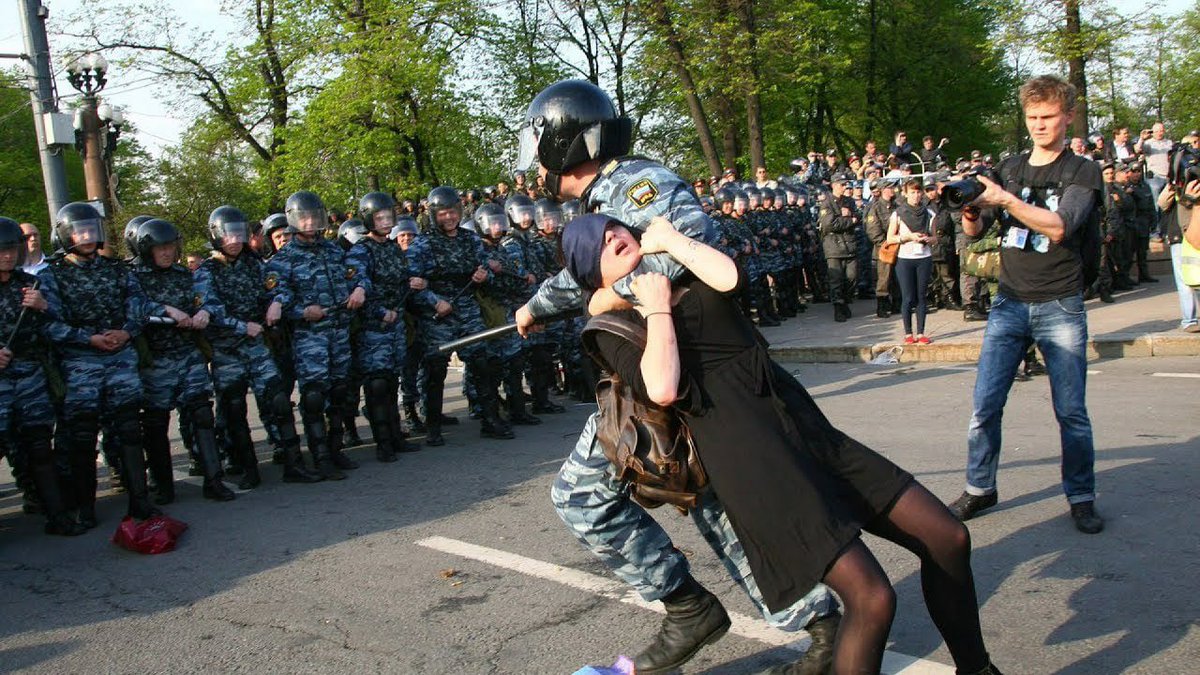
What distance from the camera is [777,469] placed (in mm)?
2711

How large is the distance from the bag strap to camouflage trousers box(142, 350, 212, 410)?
5.06m

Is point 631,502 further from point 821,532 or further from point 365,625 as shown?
point 365,625

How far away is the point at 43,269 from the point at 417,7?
22128mm

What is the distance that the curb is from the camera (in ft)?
33.4

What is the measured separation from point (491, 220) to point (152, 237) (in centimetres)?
350

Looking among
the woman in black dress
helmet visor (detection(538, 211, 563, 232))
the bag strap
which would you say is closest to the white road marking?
the woman in black dress

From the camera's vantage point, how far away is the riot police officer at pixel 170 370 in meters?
7.21

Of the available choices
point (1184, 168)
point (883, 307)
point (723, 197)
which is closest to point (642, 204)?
point (1184, 168)

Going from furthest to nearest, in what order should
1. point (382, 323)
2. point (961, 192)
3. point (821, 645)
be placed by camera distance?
point (382, 323)
point (961, 192)
point (821, 645)

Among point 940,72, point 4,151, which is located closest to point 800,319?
point 940,72

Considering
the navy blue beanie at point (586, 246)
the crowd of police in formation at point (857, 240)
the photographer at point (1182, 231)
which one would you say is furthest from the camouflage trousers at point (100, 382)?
the crowd of police in formation at point (857, 240)

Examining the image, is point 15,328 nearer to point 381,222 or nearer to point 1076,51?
point 381,222

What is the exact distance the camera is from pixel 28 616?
4926mm

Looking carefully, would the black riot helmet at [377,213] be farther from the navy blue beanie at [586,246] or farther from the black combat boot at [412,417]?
the navy blue beanie at [586,246]
